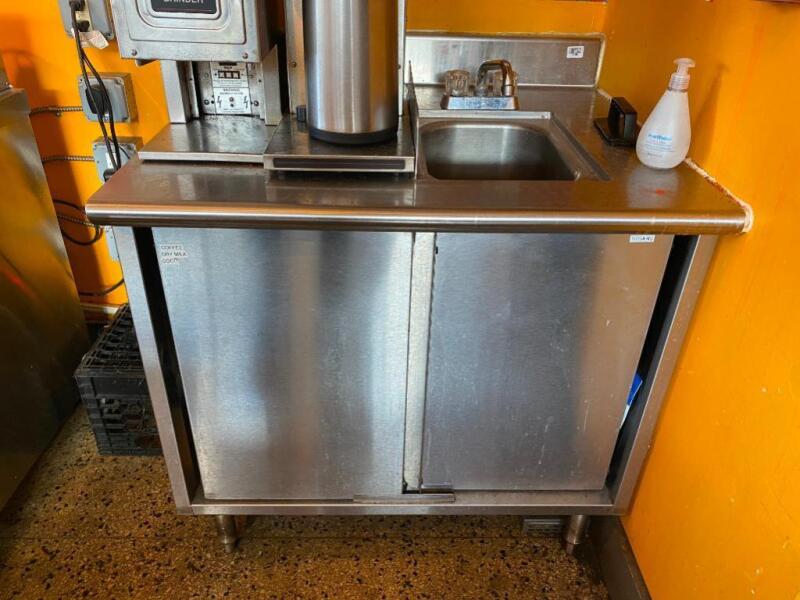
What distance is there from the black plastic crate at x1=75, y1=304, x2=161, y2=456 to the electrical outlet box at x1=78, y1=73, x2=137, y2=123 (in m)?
0.58

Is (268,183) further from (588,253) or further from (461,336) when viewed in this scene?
(588,253)

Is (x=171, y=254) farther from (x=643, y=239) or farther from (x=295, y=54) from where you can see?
(x=643, y=239)

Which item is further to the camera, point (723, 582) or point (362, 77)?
point (362, 77)

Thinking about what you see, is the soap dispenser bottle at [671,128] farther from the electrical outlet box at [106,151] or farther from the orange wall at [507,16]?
the electrical outlet box at [106,151]

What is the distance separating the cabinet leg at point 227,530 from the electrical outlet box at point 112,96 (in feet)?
3.40

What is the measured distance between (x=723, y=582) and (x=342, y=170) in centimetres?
95

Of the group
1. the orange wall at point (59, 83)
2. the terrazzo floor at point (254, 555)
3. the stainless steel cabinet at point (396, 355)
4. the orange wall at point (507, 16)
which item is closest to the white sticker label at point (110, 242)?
the orange wall at point (59, 83)

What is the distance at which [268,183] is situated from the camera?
110cm

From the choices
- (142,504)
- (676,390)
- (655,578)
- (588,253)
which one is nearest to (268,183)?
(588,253)

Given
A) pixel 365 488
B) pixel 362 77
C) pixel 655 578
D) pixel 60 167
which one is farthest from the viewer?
pixel 60 167

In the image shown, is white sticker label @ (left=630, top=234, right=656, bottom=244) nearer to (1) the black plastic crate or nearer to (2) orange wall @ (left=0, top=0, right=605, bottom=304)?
(2) orange wall @ (left=0, top=0, right=605, bottom=304)

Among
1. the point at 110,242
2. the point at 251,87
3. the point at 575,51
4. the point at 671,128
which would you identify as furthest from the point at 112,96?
the point at 671,128

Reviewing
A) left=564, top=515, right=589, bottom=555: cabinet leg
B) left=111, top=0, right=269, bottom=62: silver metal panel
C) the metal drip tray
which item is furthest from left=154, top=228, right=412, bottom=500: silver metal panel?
left=564, top=515, right=589, bottom=555: cabinet leg

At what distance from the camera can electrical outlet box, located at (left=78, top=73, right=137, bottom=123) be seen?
158 cm
